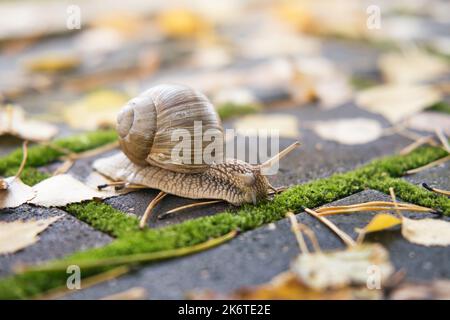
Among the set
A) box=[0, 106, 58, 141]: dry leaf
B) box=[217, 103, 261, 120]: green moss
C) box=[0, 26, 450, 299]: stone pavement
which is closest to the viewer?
box=[0, 26, 450, 299]: stone pavement

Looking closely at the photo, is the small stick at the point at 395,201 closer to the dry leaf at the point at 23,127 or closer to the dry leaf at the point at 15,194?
the dry leaf at the point at 15,194

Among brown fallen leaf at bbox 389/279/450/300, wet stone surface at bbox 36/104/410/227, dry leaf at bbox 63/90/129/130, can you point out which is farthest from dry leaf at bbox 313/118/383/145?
brown fallen leaf at bbox 389/279/450/300

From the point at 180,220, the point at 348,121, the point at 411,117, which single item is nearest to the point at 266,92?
the point at 348,121

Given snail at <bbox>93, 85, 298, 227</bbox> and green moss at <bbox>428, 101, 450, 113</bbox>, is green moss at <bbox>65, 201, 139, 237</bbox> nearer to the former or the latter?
snail at <bbox>93, 85, 298, 227</bbox>

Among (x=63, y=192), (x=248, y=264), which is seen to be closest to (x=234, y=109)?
(x=63, y=192)

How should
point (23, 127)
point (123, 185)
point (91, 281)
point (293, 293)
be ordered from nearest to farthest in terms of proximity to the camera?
point (293, 293)
point (91, 281)
point (123, 185)
point (23, 127)

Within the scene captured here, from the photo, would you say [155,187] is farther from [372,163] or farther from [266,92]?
[266,92]

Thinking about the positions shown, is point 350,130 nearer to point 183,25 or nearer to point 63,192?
point 63,192
